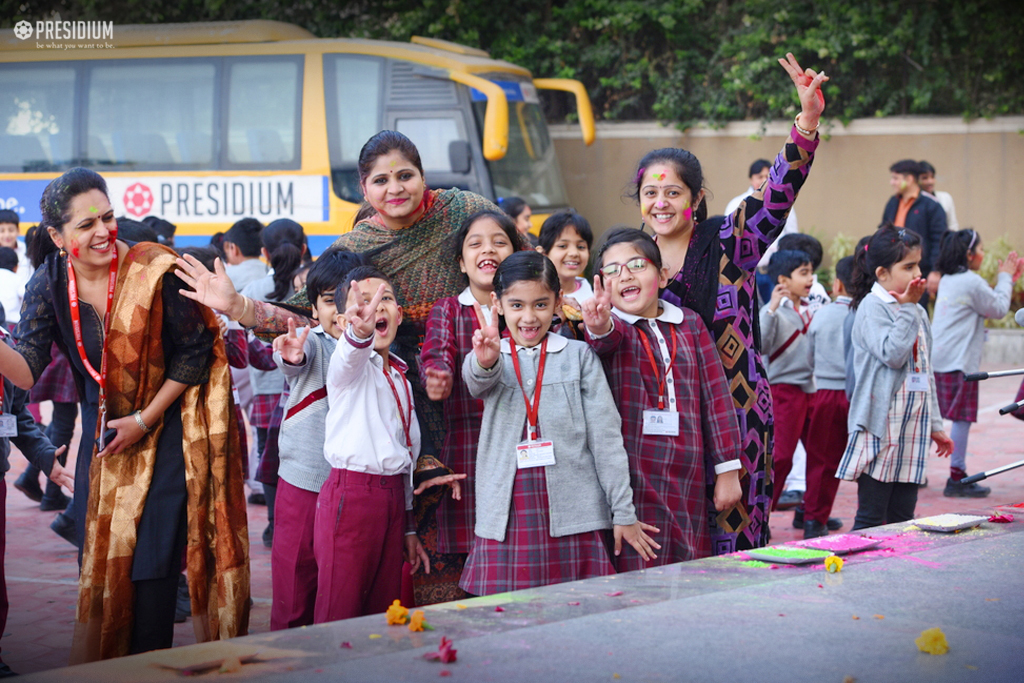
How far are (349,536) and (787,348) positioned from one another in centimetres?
323

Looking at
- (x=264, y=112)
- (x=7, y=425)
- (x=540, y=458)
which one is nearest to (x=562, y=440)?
(x=540, y=458)

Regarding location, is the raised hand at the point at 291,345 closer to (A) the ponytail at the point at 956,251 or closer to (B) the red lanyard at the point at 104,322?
(B) the red lanyard at the point at 104,322

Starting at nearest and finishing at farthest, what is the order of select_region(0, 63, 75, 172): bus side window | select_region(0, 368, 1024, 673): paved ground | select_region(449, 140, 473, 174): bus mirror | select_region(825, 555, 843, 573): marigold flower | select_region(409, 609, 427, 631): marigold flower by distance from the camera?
select_region(409, 609, 427, 631): marigold flower
select_region(825, 555, 843, 573): marigold flower
select_region(0, 368, 1024, 673): paved ground
select_region(449, 140, 473, 174): bus mirror
select_region(0, 63, 75, 172): bus side window

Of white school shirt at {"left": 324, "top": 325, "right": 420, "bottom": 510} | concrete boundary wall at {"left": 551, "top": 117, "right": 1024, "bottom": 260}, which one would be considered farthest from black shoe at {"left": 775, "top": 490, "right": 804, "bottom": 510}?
concrete boundary wall at {"left": 551, "top": 117, "right": 1024, "bottom": 260}

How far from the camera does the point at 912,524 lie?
9.67 ft

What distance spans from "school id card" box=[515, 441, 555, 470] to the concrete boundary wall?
9.87m

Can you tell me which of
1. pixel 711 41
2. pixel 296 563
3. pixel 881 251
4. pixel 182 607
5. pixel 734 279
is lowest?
pixel 182 607

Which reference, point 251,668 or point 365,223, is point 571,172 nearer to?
point 365,223

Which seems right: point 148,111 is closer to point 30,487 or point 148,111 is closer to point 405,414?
point 30,487

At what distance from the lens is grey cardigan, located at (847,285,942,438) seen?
14.2ft

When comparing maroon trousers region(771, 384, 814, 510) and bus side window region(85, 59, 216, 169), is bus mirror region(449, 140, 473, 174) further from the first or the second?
maroon trousers region(771, 384, 814, 510)

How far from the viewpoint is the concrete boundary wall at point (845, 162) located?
13.4 m

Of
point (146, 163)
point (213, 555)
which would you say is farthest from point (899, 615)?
point (146, 163)

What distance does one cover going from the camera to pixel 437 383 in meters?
3.00
